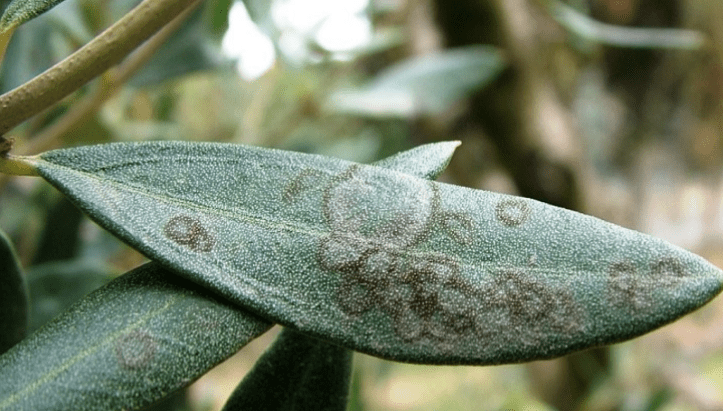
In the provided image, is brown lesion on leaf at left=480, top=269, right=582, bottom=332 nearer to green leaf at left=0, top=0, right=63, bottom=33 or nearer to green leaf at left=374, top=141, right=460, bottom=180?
green leaf at left=374, top=141, right=460, bottom=180

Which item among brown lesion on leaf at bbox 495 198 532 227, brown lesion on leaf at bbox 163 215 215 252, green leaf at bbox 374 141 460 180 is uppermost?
brown lesion on leaf at bbox 163 215 215 252

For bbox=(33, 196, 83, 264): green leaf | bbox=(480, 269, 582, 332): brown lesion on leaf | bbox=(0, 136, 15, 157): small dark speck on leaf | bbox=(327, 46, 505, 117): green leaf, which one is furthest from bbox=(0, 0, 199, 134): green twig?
bbox=(327, 46, 505, 117): green leaf

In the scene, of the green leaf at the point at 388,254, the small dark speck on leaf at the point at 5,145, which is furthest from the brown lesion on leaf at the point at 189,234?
the small dark speck on leaf at the point at 5,145

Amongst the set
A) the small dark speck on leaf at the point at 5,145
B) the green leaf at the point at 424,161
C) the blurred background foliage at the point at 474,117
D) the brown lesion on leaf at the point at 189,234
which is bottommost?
the blurred background foliage at the point at 474,117

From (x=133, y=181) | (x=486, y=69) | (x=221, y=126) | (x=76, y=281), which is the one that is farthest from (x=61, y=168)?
(x=221, y=126)

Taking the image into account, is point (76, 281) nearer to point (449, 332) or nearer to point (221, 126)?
point (449, 332)

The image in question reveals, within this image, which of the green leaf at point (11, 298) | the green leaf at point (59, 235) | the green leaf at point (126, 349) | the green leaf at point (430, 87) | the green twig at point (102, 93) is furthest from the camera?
the green leaf at point (430, 87)

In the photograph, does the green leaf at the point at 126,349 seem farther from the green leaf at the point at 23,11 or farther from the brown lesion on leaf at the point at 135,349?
the green leaf at the point at 23,11
